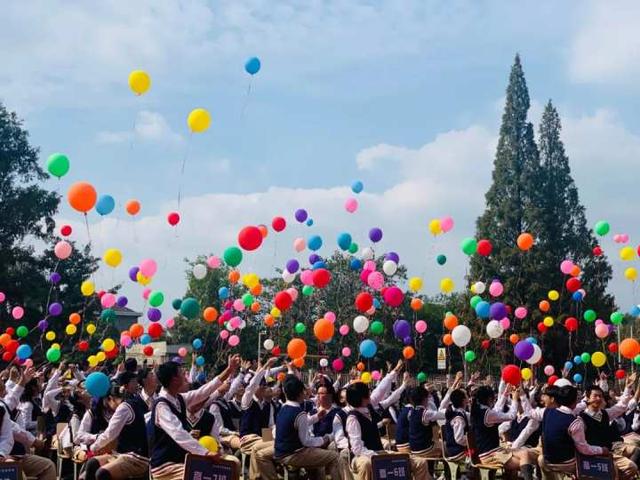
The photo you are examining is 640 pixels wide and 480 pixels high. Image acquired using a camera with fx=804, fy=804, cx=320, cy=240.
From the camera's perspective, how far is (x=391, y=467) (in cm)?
736

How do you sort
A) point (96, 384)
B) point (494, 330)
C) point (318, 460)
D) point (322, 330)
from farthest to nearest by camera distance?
point (494, 330)
point (322, 330)
point (318, 460)
point (96, 384)

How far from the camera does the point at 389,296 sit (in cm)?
1513

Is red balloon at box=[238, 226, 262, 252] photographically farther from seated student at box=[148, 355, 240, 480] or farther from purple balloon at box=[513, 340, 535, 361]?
seated student at box=[148, 355, 240, 480]

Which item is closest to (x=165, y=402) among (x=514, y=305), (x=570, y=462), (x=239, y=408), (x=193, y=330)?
(x=570, y=462)

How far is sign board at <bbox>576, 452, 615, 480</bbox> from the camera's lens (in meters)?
7.57

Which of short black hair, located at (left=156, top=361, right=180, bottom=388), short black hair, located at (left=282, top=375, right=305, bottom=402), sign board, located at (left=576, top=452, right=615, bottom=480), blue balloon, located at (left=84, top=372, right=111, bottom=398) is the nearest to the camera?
short black hair, located at (left=156, top=361, right=180, bottom=388)

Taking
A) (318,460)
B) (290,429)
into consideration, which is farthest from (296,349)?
(318,460)

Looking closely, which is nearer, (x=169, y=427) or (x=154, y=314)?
(x=169, y=427)

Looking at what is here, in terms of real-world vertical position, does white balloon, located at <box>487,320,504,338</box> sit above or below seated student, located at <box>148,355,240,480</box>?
above

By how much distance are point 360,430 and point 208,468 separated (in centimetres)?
267

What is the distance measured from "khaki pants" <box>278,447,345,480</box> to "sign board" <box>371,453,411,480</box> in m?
1.18

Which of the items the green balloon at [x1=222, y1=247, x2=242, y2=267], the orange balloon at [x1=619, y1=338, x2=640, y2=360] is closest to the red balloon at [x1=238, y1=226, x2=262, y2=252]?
the green balloon at [x1=222, y1=247, x2=242, y2=267]

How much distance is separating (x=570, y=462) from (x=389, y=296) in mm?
7246

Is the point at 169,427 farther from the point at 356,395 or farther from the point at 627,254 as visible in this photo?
the point at 627,254
